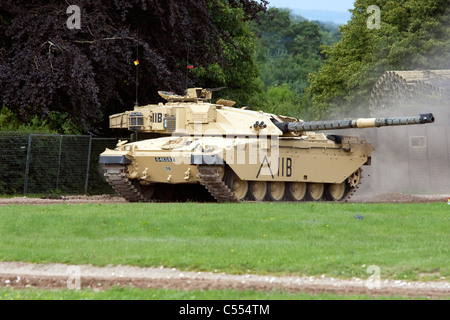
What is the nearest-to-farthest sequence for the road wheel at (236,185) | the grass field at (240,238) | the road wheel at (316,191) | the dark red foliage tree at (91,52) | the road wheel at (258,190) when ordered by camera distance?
the grass field at (240,238)
the road wheel at (236,185)
the road wheel at (258,190)
the dark red foliage tree at (91,52)
the road wheel at (316,191)

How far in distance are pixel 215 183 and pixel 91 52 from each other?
7.13 metres

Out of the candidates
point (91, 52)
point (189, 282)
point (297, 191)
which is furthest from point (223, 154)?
point (189, 282)

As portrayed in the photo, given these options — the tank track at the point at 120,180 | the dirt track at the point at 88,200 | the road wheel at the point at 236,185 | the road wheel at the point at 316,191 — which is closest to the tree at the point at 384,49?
the dirt track at the point at 88,200

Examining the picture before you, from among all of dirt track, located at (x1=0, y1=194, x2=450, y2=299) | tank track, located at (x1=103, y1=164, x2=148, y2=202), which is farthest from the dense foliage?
dirt track, located at (x1=0, y1=194, x2=450, y2=299)

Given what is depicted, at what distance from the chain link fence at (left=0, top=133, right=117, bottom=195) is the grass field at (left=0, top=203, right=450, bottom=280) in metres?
8.67

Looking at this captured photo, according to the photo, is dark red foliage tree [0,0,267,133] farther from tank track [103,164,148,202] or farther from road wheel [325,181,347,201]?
road wheel [325,181,347,201]

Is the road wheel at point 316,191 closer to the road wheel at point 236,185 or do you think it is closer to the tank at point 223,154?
the tank at point 223,154

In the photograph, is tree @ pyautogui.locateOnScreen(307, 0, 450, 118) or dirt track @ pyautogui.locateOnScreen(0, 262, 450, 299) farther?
tree @ pyautogui.locateOnScreen(307, 0, 450, 118)

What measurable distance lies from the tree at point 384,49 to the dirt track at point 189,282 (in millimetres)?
32008

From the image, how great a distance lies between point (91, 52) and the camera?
25828 millimetres

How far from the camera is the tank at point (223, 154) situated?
21.6 m

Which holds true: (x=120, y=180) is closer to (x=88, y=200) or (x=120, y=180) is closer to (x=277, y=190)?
(x=88, y=200)

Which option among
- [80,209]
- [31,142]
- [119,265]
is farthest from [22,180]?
[119,265]

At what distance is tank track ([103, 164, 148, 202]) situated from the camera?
22.4 meters
